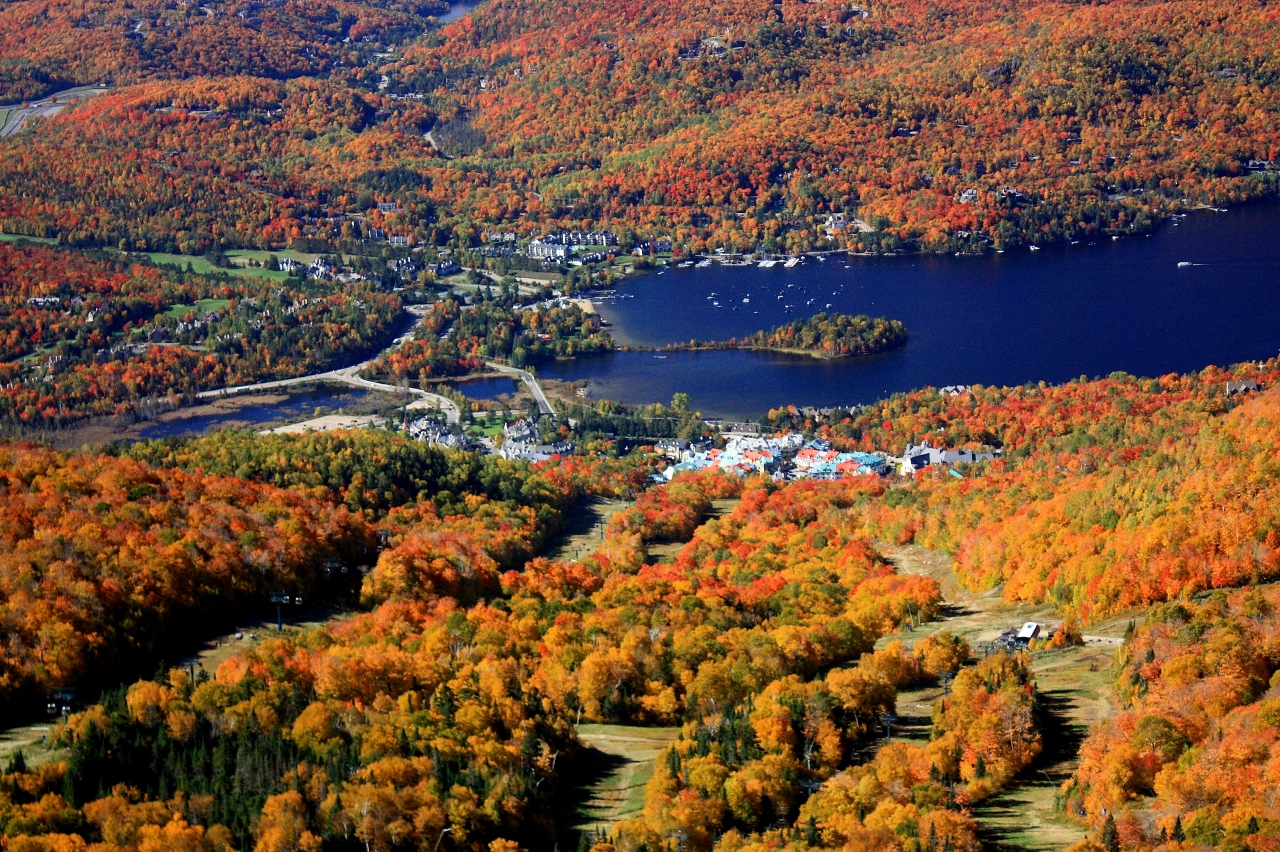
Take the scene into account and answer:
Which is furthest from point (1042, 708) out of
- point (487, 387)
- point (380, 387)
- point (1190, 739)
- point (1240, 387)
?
point (380, 387)

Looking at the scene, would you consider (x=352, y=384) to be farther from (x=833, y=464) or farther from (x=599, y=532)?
(x=599, y=532)

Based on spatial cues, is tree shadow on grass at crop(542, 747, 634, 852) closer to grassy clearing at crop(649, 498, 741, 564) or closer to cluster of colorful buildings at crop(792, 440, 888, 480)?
grassy clearing at crop(649, 498, 741, 564)

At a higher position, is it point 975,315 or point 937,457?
point 975,315

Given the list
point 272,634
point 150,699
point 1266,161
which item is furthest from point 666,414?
point 1266,161

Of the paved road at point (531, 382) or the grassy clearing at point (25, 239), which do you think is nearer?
the paved road at point (531, 382)

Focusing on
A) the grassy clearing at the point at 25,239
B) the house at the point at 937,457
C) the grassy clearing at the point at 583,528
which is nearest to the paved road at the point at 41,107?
the grassy clearing at the point at 25,239

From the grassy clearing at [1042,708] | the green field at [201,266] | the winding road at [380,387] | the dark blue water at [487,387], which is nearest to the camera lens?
the grassy clearing at [1042,708]

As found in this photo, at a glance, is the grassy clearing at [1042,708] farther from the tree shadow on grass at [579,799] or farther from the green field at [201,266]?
the green field at [201,266]
